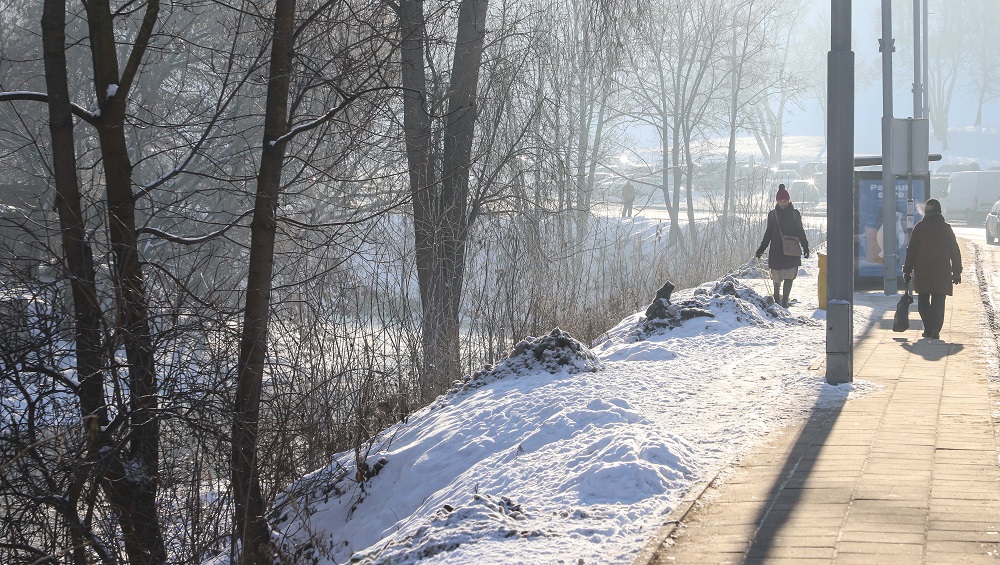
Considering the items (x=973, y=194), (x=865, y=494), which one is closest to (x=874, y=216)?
(x=865, y=494)

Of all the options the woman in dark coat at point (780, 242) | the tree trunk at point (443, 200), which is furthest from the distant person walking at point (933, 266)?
the tree trunk at point (443, 200)

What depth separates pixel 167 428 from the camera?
235 inches

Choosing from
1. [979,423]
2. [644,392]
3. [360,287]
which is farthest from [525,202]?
[979,423]

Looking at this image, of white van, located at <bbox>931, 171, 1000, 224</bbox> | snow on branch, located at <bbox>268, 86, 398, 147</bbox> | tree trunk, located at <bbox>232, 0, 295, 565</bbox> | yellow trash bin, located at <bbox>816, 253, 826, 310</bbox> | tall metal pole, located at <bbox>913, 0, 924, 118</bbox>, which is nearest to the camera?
tree trunk, located at <bbox>232, 0, 295, 565</bbox>

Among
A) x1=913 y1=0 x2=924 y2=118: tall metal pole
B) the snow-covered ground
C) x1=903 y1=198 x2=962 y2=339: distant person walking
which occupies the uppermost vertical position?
x1=913 y1=0 x2=924 y2=118: tall metal pole

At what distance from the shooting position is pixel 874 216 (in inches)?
638

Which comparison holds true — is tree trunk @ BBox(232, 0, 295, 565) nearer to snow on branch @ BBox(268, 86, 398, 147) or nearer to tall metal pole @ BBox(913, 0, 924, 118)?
snow on branch @ BBox(268, 86, 398, 147)

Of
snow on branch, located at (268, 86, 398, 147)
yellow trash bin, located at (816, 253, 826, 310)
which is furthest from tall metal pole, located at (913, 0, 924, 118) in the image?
snow on branch, located at (268, 86, 398, 147)

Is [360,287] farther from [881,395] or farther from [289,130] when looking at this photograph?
[881,395]

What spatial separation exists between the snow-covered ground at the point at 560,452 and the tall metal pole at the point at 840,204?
0.32 metres

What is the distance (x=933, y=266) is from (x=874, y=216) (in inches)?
218

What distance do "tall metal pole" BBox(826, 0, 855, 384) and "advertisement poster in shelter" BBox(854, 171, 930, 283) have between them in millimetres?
8534

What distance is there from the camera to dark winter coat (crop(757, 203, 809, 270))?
1428cm

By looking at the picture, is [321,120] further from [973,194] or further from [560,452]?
[973,194]
